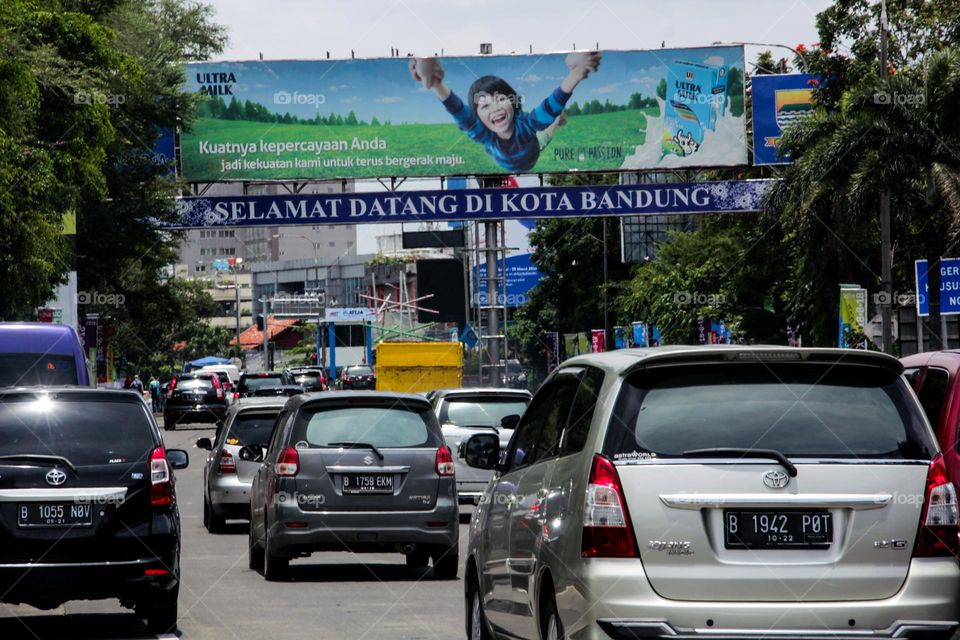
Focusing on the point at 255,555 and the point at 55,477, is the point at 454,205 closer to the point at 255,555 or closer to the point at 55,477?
the point at 255,555

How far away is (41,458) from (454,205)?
33.9 m

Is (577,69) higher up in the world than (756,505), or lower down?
higher up

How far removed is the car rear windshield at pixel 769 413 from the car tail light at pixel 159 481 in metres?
4.89

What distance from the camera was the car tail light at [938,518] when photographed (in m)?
6.45

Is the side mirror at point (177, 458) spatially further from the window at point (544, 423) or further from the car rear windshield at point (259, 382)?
the car rear windshield at point (259, 382)

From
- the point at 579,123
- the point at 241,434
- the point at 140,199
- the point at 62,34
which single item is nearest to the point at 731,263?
the point at 579,123

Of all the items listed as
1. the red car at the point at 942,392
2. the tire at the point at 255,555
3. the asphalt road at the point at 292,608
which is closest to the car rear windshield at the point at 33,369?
the asphalt road at the point at 292,608

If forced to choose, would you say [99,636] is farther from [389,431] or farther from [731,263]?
[731,263]

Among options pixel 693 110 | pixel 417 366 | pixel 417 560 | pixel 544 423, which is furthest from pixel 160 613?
pixel 693 110

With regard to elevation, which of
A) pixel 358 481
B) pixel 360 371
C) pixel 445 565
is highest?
pixel 358 481

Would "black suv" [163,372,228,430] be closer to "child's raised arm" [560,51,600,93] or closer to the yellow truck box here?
the yellow truck box

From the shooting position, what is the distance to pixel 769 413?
6.47 metres

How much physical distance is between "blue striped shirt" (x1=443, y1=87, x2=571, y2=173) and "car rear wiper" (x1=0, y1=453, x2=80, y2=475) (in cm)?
3550

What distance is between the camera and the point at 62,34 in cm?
3062
